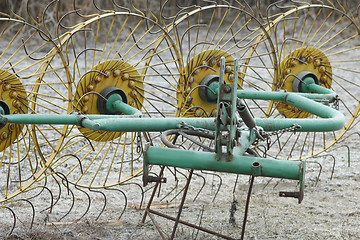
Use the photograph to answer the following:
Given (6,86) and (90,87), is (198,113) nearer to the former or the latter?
(90,87)

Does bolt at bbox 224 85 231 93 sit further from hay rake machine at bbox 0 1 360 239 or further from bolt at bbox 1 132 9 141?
bolt at bbox 1 132 9 141

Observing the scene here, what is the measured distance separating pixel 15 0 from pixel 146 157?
297 inches

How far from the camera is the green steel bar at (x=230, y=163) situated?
2.50m

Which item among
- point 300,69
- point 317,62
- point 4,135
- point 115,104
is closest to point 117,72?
point 115,104

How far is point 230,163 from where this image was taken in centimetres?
251

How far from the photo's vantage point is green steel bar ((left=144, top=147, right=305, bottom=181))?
2.50 meters

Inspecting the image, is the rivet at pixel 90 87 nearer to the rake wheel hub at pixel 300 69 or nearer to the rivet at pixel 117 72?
the rivet at pixel 117 72

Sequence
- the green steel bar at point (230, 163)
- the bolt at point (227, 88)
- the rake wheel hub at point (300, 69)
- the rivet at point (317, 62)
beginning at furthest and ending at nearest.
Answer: the rivet at point (317, 62) → the rake wheel hub at point (300, 69) → the green steel bar at point (230, 163) → the bolt at point (227, 88)

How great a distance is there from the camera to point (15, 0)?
30.8ft

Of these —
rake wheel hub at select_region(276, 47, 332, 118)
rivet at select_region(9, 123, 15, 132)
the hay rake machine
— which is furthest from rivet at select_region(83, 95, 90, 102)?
rake wheel hub at select_region(276, 47, 332, 118)

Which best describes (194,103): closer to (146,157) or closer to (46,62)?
(46,62)

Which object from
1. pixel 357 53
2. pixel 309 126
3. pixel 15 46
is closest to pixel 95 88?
pixel 309 126

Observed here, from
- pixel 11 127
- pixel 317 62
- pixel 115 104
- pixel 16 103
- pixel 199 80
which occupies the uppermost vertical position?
pixel 317 62

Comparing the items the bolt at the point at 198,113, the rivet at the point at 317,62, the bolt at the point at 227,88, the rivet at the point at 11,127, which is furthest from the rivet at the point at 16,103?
the rivet at the point at 317,62
